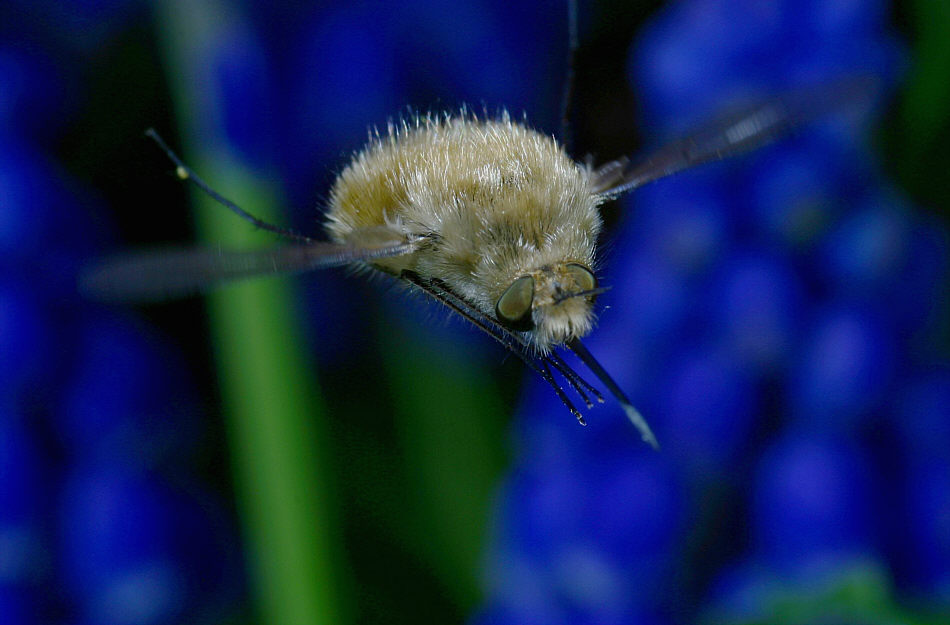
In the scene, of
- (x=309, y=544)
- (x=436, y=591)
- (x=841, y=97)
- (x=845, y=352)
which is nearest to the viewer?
(x=841, y=97)

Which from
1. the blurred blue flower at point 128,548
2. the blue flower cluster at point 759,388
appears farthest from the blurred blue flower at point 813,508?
the blurred blue flower at point 128,548

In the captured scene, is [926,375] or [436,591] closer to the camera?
[926,375]

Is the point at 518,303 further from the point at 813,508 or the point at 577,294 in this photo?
the point at 813,508

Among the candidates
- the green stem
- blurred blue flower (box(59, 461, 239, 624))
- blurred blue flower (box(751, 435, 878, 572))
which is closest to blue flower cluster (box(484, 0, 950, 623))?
blurred blue flower (box(751, 435, 878, 572))

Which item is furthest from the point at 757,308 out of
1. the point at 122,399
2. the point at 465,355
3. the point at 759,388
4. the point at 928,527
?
the point at 122,399

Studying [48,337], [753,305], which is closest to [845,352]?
[753,305]

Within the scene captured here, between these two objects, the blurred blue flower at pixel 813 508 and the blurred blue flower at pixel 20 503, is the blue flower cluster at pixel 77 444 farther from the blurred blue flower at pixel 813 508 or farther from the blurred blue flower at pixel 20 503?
the blurred blue flower at pixel 813 508

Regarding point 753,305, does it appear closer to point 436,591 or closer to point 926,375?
point 926,375

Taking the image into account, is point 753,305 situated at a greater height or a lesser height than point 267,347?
lesser
